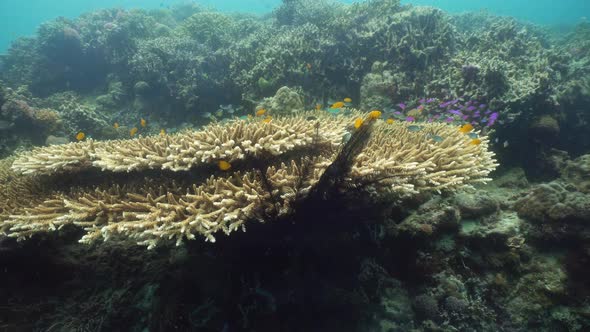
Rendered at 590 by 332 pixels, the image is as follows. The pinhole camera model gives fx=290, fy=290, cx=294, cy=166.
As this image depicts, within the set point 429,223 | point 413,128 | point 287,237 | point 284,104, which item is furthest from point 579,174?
point 284,104

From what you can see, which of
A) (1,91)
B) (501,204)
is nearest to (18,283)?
(501,204)

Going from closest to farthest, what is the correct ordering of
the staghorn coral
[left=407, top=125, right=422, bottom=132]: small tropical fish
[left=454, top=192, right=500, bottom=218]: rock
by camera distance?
the staghorn coral, [left=454, top=192, right=500, bottom=218]: rock, [left=407, top=125, right=422, bottom=132]: small tropical fish

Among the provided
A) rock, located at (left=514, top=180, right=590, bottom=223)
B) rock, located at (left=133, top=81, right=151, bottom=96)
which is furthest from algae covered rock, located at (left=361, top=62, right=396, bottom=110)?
rock, located at (left=133, top=81, right=151, bottom=96)

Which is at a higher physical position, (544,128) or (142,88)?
(142,88)

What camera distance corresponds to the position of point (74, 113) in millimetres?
9625

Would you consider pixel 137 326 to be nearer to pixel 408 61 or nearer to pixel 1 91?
pixel 408 61

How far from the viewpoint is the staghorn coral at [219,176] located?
271 cm

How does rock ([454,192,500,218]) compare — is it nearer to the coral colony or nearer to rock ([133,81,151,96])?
the coral colony

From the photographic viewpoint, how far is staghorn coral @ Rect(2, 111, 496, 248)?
2.71 meters

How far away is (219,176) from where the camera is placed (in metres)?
3.37

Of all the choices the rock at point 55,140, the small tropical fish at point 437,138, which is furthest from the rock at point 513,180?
the rock at point 55,140

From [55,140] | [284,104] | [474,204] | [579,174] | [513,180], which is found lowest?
[474,204]

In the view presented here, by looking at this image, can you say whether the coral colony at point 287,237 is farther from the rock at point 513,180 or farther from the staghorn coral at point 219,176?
the rock at point 513,180

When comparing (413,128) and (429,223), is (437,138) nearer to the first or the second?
(413,128)
